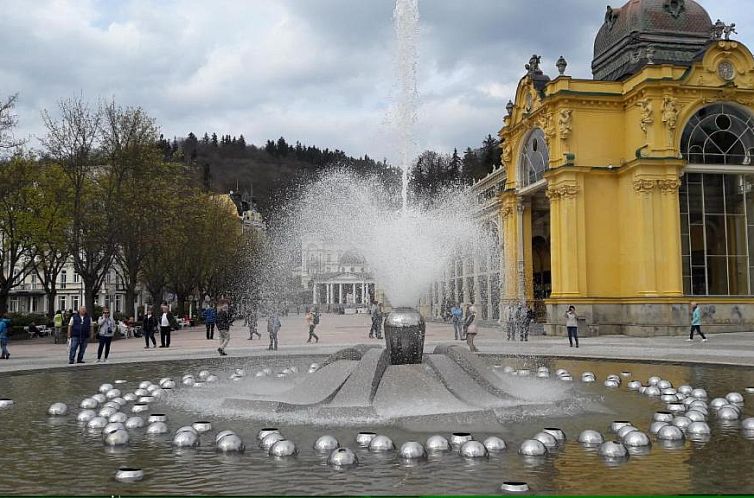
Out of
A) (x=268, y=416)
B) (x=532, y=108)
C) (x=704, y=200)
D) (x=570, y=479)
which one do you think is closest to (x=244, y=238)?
(x=532, y=108)

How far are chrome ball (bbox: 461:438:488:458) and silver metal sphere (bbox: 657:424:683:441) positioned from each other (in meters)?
2.79

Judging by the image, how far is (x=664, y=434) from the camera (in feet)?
33.3

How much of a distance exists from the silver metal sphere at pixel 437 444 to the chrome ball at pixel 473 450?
0.31 meters

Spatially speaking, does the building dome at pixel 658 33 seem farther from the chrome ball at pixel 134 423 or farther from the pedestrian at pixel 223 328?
the chrome ball at pixel 134 423

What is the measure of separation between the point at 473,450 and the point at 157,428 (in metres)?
4.97

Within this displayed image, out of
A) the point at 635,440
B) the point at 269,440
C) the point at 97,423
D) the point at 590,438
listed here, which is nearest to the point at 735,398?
the point at 635,440

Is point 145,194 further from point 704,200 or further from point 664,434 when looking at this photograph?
point 664,434

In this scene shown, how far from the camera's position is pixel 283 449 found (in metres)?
9.30

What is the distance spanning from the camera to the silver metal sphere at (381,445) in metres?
9.48

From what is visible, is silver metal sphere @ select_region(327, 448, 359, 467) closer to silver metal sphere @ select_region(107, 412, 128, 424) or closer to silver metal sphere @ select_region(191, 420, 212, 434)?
silver metal sphere @ select_region(191, 420, 212, 434)

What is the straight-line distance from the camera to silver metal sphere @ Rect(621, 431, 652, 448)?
9.64 meters

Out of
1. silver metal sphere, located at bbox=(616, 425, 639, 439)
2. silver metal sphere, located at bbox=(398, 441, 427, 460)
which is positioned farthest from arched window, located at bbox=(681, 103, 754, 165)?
silver metal sphere, located at bbox=(398, 441, 427, 460)

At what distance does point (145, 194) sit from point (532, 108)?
26.0m

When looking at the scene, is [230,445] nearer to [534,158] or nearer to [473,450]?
[473,450]
